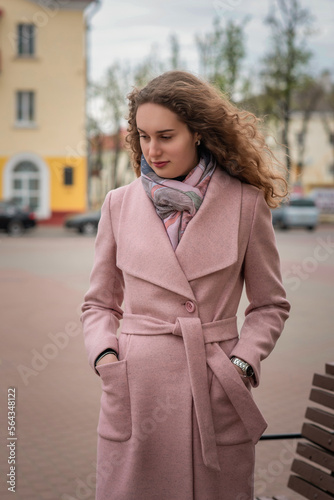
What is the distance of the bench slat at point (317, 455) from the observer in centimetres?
282

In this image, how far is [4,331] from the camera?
880cm

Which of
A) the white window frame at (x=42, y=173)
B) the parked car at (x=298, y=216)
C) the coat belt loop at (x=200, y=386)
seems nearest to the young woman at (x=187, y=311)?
the coat belt loop at (x=200, y=386)

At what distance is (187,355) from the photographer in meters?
2.21

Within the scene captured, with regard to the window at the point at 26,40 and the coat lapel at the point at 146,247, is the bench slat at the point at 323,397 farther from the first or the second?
the window at the point at 26,40

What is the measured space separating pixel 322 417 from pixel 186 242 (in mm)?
1084

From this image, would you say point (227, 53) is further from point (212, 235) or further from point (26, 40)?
point (212, 235)

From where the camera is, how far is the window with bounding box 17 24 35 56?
3403 cm

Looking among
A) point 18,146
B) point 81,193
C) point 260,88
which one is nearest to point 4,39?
point 18,146

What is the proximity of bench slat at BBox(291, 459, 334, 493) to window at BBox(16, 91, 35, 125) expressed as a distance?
32778 millimetres

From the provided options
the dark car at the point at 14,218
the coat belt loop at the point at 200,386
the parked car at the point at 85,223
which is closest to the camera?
the coat belt loop at the point at 200,386

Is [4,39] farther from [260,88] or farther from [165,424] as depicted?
[165,424]

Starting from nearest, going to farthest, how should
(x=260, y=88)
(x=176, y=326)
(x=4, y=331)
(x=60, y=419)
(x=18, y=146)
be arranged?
(x=176, y=326)
(x=60, y=419)
(x=4, y=331)
(x=18, y=146)
(x=260, y=88)

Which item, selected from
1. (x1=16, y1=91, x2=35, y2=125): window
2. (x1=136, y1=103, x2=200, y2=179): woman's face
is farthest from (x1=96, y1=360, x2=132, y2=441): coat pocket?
(x1=16, y1=91, x2=35, y2=125): window

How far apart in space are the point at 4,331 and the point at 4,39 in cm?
2861
